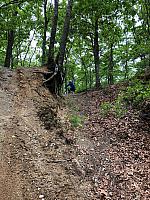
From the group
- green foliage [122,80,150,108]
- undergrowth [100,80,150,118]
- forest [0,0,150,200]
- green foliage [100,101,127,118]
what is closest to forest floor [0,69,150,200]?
forest [0,0,150,200]

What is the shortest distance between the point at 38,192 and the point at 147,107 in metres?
6.54

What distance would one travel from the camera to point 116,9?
19.3 meters

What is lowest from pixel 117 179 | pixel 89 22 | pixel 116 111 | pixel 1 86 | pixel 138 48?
pixel 117 179

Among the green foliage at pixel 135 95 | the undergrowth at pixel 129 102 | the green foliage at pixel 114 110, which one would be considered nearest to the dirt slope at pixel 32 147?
the green foliage at pixel 114 110

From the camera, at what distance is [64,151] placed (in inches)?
333

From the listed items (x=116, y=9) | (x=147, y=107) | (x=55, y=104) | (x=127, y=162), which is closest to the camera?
(x=127, y=162)

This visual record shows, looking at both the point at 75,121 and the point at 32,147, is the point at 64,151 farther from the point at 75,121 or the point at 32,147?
the point at 75,121

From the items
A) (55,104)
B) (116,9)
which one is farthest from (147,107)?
(116,9)

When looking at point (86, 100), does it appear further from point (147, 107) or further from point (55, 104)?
point (147, 107)

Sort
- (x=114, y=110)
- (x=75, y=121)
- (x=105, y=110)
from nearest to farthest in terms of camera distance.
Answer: (x=75, y=121) → (x=114, y=110) → (x=105, y=110)

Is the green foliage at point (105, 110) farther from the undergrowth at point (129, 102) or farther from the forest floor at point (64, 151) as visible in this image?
the forest floor at point (64, 151)

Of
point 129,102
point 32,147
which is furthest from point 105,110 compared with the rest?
point 32,147

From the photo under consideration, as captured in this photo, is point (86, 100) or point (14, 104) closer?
point (14, 104)

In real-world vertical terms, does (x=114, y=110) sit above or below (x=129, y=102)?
below
